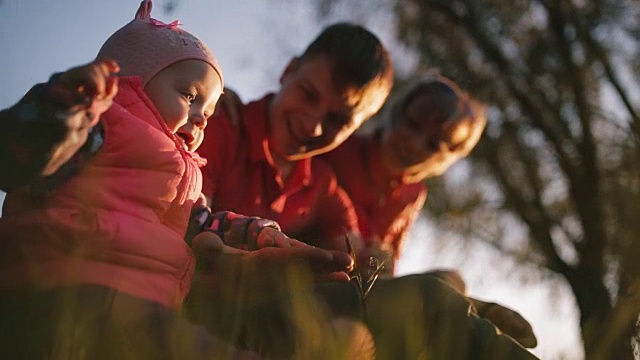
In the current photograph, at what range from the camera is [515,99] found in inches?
218

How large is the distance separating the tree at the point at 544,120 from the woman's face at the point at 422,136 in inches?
60.8

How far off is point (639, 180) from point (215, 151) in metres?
2.82

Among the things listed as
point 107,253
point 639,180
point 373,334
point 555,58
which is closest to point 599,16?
point 555,58

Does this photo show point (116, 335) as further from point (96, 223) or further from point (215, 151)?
point (215, 151)

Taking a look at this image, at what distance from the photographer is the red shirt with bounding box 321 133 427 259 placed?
3.26 m

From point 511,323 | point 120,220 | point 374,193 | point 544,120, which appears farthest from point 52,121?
point 544,120

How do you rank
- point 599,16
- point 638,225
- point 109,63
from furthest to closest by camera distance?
1. point 599,16
2. point 638,225
3. point 109,63

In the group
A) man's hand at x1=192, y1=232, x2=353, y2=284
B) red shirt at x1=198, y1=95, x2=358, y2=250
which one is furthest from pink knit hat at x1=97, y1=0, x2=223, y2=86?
red shirt at x1=198, y1=95, x2=358, y2=250

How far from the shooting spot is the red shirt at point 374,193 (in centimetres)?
326

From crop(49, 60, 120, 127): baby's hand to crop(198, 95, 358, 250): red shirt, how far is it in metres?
1.15

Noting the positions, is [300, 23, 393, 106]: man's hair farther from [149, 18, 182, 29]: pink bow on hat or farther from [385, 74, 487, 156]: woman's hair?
[149, 18, 182, 29]: pink bow on hat

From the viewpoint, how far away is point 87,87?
1.10 meters

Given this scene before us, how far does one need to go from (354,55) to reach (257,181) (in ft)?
1.50

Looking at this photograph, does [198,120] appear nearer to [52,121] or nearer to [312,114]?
[52,121]
